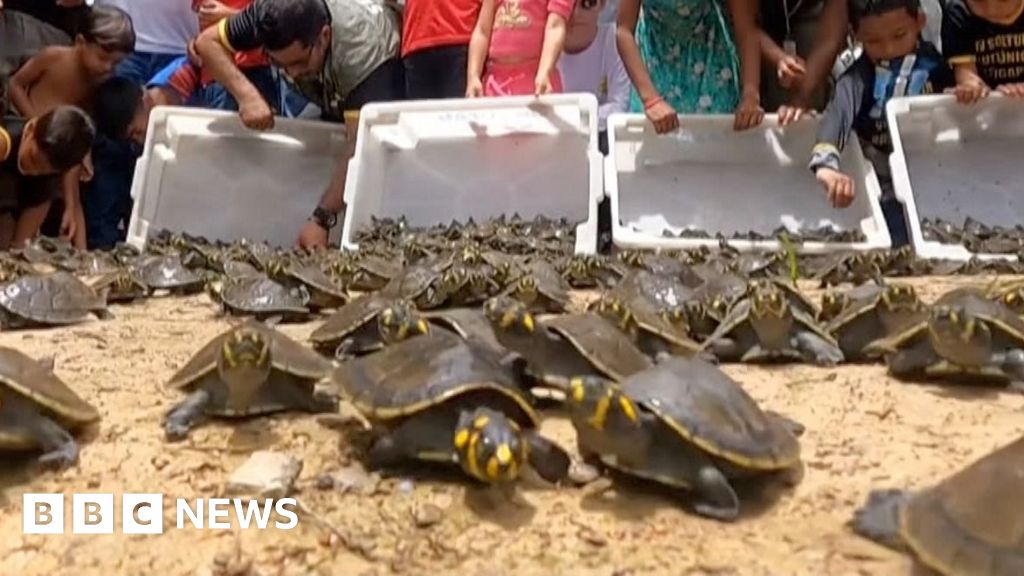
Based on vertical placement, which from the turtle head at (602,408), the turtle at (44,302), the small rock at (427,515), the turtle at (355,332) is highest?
the turtle head at (602,408)

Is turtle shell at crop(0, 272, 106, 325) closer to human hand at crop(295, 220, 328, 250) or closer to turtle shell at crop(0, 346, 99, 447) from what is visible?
turtle shell at crop(0, 346, 99, 447)

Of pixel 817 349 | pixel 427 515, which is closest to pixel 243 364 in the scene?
pixel 427 515

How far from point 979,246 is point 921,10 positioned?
1144 millimetres

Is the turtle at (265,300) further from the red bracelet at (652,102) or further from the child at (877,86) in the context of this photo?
the child at (877,86)

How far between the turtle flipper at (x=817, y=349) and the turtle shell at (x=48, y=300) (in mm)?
2229

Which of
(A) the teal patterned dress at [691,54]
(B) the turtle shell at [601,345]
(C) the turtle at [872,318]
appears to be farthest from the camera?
(A) the teal patterned dress at [691,54]

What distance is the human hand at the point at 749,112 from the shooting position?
498 cm

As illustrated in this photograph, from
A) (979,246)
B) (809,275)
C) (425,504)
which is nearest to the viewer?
(425,504)

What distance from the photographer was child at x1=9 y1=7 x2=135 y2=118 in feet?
18.8

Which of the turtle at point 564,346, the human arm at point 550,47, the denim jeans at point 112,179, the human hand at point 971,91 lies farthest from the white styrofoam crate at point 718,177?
the denim jeans at point 112,179

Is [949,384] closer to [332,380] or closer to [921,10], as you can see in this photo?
[332,380]

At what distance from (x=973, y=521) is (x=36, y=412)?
1.63 meters

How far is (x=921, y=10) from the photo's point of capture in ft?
16.5

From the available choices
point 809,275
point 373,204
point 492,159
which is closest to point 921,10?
point 809,275
